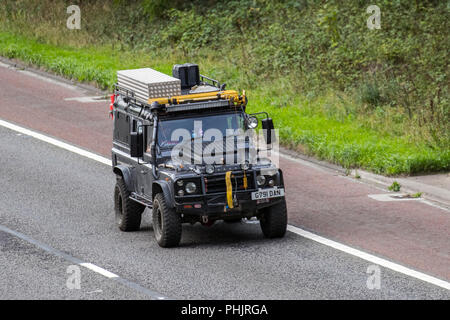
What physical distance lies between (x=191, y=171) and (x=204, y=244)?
1.40 metres

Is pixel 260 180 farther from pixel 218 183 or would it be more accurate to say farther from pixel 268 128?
pixel 268 128

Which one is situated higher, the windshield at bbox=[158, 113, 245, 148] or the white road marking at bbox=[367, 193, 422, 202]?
the windshield at bbox=[158, 113, 245, 148]

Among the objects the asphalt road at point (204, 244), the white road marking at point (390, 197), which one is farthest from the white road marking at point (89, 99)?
the white road marking at point (390, 197)

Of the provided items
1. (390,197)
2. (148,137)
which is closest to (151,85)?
(148,137)

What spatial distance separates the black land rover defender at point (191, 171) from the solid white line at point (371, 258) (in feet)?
2.45

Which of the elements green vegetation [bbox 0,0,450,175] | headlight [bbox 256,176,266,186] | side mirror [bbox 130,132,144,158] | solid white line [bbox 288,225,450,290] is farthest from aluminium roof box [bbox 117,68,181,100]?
green vegetation [bbox 0,0,450,175]

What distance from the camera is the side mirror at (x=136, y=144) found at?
54.9ft

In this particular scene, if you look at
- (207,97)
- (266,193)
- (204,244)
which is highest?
(207,97)

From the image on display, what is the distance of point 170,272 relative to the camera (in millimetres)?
15320

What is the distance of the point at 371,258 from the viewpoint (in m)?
16.2

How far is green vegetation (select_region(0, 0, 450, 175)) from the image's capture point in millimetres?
23406

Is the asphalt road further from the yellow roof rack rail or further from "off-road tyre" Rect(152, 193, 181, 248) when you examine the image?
the yellow roof rack rail

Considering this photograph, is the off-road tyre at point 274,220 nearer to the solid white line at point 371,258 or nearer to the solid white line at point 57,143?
the solid white line at point 371,258

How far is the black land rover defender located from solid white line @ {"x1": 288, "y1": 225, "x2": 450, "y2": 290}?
748 millimetres
